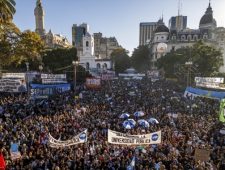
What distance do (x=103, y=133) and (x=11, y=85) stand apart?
12.9 metres

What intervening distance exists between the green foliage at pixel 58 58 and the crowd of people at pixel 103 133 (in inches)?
1179

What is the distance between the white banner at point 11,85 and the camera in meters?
29.3

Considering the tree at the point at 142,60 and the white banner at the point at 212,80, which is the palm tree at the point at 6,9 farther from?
the tree at the point at 142,60

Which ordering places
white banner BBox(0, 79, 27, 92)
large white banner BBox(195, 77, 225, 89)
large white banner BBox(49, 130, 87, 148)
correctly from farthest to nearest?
large white banner BBox(195, 77, 225, 89)
white banner BBox(0, 79, 27, 92)
large white banner BBox(49, 130, 87, 148)

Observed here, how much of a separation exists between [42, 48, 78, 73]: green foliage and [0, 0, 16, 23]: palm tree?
3883cm

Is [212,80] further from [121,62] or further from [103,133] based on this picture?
[121,62]

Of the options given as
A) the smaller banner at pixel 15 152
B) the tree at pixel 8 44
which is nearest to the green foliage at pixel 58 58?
the tree at pixel 8 44

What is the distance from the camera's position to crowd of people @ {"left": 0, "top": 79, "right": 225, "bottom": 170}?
16.0 m

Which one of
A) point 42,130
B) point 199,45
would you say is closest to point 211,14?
point 199,45

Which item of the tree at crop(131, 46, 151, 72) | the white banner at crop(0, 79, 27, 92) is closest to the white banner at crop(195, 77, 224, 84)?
the white banner at crop(0, 79, 27, 92)

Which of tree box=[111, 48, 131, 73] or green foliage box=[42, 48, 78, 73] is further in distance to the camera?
tree box=[111, 48, 131, 73]

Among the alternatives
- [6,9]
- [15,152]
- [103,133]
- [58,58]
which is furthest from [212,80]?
[58,58]

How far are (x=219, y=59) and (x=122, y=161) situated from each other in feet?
142

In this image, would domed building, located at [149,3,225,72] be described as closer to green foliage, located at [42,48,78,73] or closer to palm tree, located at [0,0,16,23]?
green foliage, located at [42,48,78,73]
